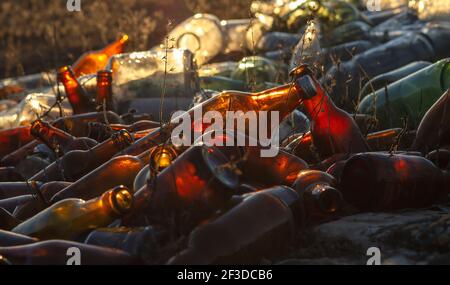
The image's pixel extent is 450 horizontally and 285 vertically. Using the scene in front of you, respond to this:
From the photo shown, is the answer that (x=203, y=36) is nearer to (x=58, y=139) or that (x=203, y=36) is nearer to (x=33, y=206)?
(x=58, y=139)

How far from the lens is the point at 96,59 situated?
575 cm

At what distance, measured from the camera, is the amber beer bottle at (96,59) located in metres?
5.58

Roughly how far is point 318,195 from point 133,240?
19.7 inches

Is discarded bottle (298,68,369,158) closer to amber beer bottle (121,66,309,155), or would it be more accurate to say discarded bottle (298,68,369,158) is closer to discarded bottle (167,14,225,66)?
amber beer bottle (121,66,309,155)

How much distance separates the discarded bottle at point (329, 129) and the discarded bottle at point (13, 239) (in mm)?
998

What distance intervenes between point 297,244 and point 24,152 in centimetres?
177

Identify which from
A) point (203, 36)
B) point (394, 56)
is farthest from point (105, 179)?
point (203, 36)

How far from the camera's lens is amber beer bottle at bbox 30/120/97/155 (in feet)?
10.3

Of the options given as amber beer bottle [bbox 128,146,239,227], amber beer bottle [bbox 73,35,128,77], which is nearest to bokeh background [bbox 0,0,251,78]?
amber beer bottle [bbox 73,35,128,77]

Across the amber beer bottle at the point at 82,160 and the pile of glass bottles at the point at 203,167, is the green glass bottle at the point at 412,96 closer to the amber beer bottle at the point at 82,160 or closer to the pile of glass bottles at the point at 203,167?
the pile of glass bottles at the point at 203,167

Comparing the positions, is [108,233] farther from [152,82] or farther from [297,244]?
[152,82]

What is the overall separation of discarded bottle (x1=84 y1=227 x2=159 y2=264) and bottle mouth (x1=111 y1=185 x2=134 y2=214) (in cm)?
5

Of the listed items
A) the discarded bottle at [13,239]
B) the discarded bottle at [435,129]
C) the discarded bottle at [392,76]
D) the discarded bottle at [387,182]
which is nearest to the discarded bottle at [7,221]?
the discarded bottle at [13,239]
